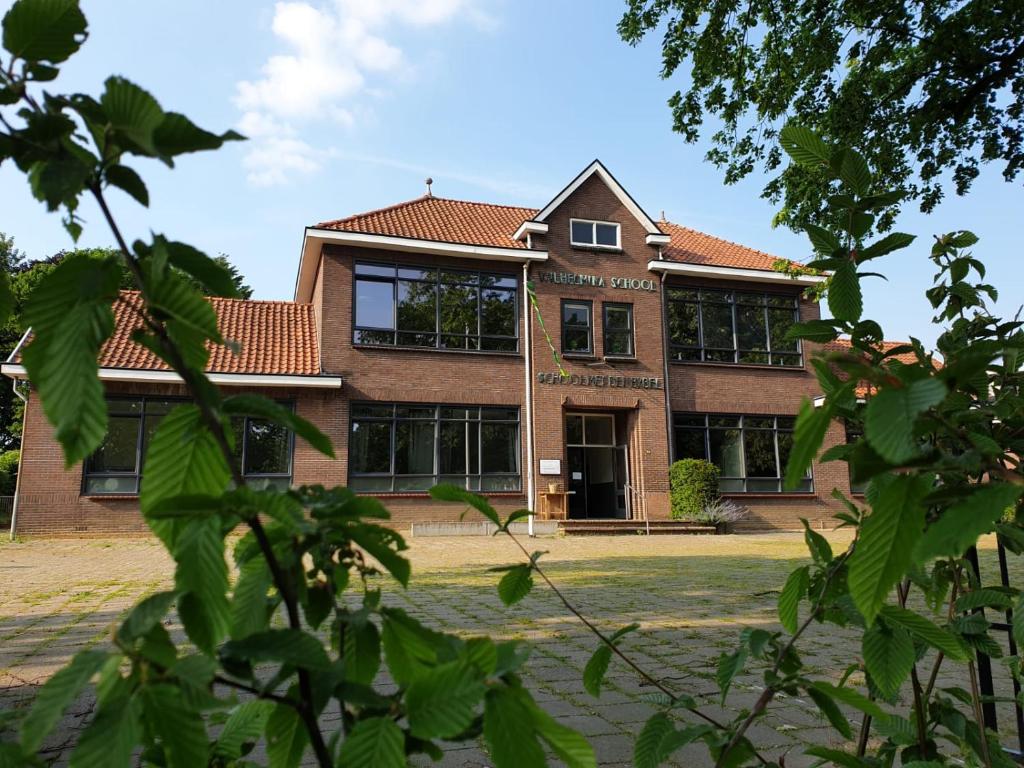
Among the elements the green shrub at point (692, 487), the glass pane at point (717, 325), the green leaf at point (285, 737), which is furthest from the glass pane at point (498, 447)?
the green leaf at point (285, 737)

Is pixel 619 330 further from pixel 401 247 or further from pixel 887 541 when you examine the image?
pixel 887 541

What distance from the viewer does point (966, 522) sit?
0.67m

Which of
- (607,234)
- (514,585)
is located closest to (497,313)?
(607,234)

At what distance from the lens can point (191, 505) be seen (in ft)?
2.25

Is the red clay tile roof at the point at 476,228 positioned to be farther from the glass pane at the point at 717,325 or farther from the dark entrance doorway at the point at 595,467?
the dark entrance doorway at the point at 595,467

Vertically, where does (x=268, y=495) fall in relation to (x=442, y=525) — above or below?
above

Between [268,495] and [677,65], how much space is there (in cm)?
1164

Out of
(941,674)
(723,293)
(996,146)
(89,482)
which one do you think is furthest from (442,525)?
(941,674)

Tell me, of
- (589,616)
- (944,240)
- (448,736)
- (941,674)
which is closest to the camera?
(448,736)

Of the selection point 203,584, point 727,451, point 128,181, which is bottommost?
point 203,584

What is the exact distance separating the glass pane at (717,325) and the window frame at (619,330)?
2360 mm

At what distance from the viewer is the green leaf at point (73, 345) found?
2.00 ft

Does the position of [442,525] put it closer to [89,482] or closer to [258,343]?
[258,343]

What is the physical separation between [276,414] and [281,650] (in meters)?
0.23
